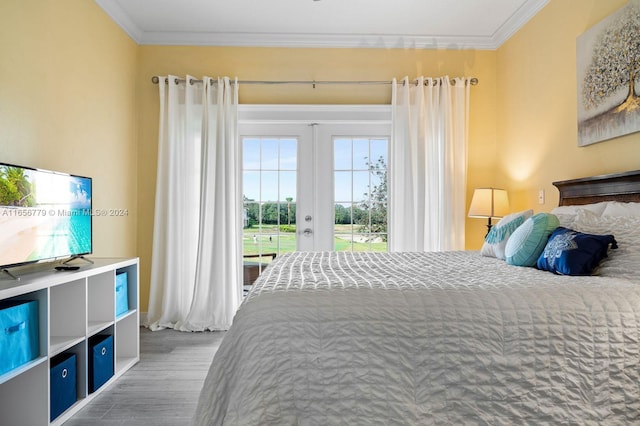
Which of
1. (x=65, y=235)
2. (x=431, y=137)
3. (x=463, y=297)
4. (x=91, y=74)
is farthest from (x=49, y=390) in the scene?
(x=431, y=137)

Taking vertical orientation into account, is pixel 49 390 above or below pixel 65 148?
below

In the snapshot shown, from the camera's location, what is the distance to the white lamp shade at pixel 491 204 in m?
3.38

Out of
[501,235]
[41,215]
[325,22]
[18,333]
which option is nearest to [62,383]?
[18,333]

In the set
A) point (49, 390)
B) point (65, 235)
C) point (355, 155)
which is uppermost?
point (355, 155)

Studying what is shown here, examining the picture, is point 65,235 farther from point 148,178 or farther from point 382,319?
point 382,319

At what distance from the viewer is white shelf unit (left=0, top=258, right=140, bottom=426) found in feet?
6.07

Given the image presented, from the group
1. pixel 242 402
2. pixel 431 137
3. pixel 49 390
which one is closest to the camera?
pixel 242 402

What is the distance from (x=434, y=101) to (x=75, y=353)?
11.4ft

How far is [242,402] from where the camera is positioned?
117 cm

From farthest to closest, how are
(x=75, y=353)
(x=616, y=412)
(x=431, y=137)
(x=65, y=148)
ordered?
(x=431, y=137) → (x=65, y=148) → (x=75, y=353) → (x=616, y=412)

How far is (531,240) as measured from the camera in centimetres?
199

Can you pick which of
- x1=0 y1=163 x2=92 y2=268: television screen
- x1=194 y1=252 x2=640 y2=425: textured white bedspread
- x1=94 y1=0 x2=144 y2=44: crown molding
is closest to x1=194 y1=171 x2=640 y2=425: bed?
x1=194 y1=252 x2=640 y2=425: textured white bedspread

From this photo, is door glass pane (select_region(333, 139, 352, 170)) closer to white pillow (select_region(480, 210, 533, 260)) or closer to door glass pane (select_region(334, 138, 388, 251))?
door glass pane (select_region(334, 138, 388, 251))

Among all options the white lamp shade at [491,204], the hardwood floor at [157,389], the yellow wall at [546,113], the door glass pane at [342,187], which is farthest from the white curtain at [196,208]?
the yellow wall at [546,113]
